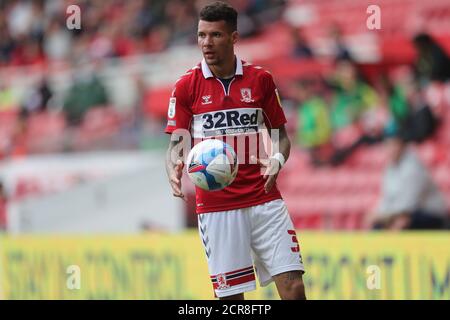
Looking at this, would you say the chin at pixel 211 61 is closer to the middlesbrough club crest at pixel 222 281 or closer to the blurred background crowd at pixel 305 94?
the middlesbrough club crest at pixel 222 281

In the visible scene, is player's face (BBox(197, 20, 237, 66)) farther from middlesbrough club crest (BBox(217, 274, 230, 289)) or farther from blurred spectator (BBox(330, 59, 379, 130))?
blurred spectator (BBox(330, 59, 379, 130))

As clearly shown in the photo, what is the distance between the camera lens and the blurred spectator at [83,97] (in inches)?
640

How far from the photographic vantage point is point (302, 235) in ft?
30.2

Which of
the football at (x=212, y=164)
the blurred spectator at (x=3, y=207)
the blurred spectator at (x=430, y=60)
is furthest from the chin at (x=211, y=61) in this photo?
the blurred spectator at (x=3, y=207)

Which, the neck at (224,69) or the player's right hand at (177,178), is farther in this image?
the neck at (224,69)

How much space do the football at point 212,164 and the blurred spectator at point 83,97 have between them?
10750mm

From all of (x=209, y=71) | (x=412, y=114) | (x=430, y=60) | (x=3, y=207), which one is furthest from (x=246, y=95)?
(x=3, y=207)

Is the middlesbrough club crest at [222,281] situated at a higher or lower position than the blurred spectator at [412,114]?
lower

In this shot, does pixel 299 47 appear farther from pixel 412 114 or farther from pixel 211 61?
pixel 211 61

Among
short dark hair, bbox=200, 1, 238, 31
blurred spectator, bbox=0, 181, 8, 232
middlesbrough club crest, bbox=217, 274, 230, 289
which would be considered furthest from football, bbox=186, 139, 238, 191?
blurred spectator, bbox=0, 181, 8, 232

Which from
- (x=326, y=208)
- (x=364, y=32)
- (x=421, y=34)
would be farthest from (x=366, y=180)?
(x=364, y=32)

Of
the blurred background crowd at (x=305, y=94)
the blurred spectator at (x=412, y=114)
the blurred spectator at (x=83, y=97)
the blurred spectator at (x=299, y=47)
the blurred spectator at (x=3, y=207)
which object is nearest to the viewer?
the blurred spectator at (x=412, y=114)

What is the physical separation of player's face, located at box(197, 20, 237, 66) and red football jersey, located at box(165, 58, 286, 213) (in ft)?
0.44

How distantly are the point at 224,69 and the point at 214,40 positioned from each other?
0.67ft
